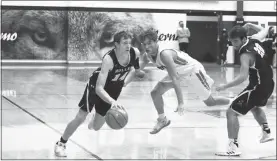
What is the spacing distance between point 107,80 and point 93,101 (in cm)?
31

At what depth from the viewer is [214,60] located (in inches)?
1105

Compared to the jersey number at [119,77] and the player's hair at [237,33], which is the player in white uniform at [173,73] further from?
the player's hair at [237,33]

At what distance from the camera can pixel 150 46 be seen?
7.00 metres

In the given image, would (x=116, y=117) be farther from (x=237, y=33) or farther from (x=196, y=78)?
(x=196, y=78)

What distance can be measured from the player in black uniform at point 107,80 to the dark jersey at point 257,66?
138 cm

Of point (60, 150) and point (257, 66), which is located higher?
point (257, 66)

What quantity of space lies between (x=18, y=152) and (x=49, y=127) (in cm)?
202

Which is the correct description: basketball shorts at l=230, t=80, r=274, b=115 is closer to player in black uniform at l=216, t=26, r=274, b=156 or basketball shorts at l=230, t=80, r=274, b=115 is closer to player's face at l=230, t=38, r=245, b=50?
player in black uniform at l=216, t=26, r=274, b=156

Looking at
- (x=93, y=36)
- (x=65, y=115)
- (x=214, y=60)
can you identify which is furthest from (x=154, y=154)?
(x=214, y=60)

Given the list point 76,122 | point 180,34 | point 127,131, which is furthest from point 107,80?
point 180,34

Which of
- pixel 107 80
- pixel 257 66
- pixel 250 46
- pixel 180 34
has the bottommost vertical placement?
pixel 180 34

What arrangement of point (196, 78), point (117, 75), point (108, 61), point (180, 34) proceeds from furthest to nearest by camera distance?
point (180, 34), point (196, 78), point (117, 75), point (108, 61)

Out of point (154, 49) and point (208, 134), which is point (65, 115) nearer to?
point (208, 134)

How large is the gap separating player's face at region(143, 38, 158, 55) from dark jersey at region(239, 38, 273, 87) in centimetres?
108
